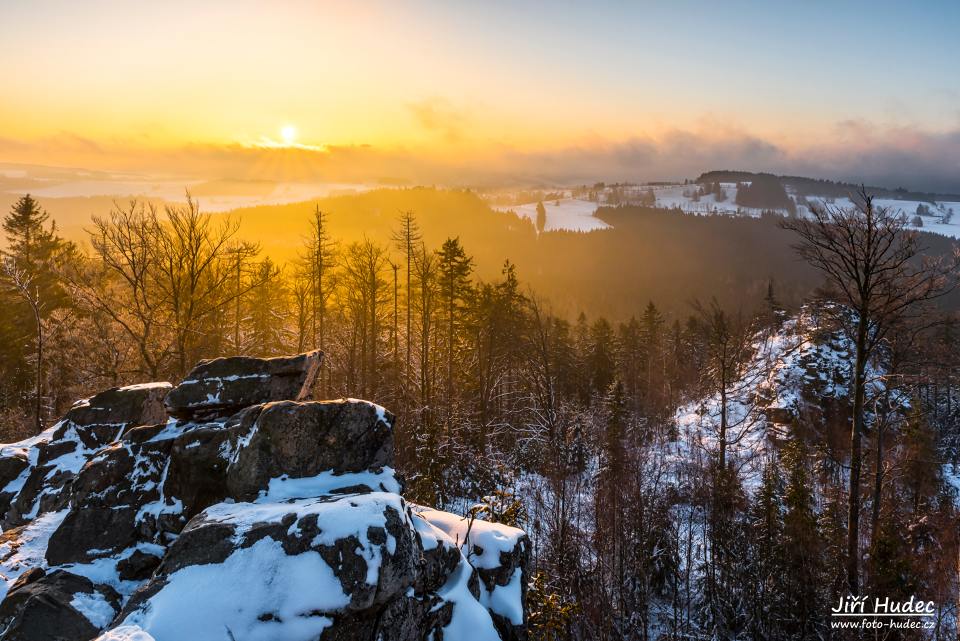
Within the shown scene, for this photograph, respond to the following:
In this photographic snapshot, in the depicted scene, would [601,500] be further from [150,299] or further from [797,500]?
[150,299]

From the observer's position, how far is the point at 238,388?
10.3 meters

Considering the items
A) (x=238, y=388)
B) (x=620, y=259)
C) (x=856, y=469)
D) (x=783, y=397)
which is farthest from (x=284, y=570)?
(x=620, y=259)

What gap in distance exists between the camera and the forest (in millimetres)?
13570

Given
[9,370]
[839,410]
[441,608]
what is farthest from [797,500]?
[9,370]

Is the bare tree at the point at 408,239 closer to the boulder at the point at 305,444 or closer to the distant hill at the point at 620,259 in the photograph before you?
the boulder at the point at 305,444

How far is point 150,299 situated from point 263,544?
25415mm

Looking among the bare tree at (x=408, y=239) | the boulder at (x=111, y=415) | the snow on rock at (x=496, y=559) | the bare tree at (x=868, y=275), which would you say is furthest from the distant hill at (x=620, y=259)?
the snow on rock at (x=496, y=559)

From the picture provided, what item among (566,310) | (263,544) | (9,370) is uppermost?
(263,544)

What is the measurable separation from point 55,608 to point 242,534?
3.95 meters

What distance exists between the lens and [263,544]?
5523 mm

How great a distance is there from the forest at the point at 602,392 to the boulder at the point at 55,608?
237 inches

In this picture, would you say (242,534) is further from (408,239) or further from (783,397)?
(783,397)

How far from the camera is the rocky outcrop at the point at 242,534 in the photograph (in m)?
5.22

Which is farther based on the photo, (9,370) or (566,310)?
(566,310)
